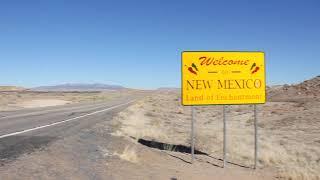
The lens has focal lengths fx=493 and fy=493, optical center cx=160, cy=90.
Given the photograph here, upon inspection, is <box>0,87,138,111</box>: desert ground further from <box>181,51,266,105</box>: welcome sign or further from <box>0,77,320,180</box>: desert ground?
<box>181,51,266,105</box>: welcome sign

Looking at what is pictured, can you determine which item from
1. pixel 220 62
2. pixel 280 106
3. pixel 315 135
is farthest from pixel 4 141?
pixel 280 106

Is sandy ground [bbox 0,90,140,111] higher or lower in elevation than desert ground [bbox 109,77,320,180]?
higher

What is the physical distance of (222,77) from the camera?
13.7 metres

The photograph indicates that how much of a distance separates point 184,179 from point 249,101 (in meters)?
3.53

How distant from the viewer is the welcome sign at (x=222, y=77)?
528 inches

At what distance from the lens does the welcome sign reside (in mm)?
13416

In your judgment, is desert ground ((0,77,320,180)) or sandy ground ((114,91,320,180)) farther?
sandy ground ((114,91,320,180))

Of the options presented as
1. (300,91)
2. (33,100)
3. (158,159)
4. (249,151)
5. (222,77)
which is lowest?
(249,151)

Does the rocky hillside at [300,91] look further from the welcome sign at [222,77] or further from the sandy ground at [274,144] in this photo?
the welcome sign at [222,77]

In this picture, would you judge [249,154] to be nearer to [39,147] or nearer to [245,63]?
[245,63]

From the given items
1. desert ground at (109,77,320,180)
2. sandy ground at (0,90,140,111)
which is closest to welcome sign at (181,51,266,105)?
desert ground at (109,77,320,180)

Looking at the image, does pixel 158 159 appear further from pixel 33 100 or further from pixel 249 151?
pixel 33 100

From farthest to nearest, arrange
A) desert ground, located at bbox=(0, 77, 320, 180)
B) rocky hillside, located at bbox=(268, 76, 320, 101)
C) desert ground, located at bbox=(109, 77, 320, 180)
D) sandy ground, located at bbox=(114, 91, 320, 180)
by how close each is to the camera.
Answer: rocky hillside, located at bbox=(268, 76, 320, 101) < sandy ground, located at bbox=(114, 91, 320, 180) < desert ground, located at bbox=(109, 77, 320, 180) < desert ground, located at bbox=(0, 77, 320, 180)

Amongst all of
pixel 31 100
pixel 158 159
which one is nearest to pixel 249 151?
pixel 158 159
